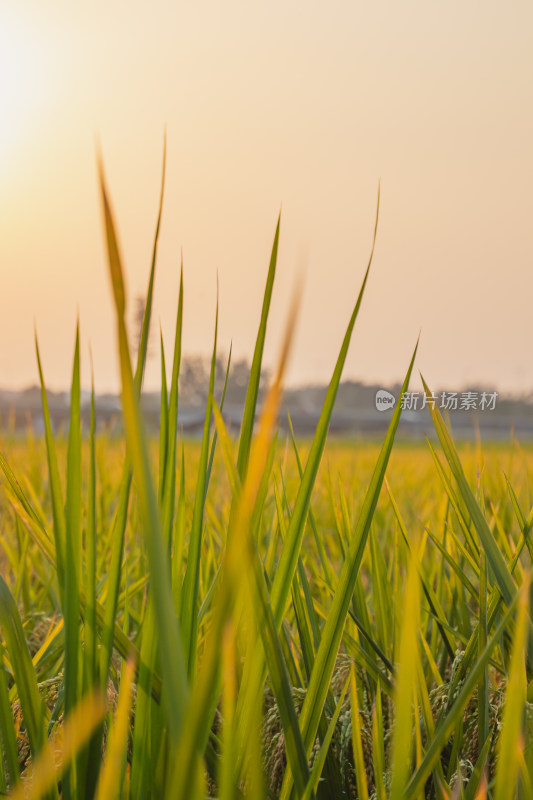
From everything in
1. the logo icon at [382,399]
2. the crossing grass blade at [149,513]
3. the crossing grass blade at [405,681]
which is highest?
the crossing grass blade at [149,513]

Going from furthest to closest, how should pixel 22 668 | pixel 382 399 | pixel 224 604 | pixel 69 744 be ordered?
pixel 382 399, pixel 22 668, pixel 69 744, pixel 224 604

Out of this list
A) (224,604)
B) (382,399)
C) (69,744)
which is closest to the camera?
(224,604)

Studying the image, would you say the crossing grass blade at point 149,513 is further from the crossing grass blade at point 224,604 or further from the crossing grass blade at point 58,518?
the crossing grass blade at point 58,518

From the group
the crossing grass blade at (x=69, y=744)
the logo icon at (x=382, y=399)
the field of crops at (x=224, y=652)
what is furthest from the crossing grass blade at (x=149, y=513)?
the logo icon at (x=382, y=399)

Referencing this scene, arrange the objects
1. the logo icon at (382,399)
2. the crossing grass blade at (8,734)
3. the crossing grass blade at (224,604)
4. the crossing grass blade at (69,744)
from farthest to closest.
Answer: the logo icon at (382,399) < the crossing grass blade at (8,734) < the crossing grass blade at (69,744) < the crossing grass blade at (224,604)

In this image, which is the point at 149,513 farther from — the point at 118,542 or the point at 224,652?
the point at 118,542

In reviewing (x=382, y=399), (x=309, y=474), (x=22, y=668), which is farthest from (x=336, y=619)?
(x=382, y=399)

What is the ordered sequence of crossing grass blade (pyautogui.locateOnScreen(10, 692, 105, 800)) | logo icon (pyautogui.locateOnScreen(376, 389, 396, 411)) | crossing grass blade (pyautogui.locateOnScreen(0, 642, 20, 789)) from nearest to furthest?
crossing grass blade (pyautogui.locateOnScreen(10, 692, 105, 800))
crossing grass blade (pyautogui.locateOnScreen(0, 642, 20, 789))
logo icon (pyautogui.locateOnScreen(376, 389, 396, 411))

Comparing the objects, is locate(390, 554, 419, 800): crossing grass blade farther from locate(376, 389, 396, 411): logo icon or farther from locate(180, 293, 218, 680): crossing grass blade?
locate(376, 389, 396, 411): logo icon

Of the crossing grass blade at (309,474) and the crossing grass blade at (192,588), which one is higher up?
the crossing grass blade at (309,474)

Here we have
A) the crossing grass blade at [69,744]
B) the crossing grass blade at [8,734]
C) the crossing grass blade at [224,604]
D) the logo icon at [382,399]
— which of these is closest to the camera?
the crossing grass blade at [224,604]

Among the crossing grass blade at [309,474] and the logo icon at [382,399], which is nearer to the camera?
the crossing grass blade at [309,474]

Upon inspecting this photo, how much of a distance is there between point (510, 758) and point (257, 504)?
236 millimetres

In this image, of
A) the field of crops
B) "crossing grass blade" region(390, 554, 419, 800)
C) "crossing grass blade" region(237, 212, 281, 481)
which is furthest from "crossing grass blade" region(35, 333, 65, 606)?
"crossing grass blade" region(390, 554, 419, 800)
